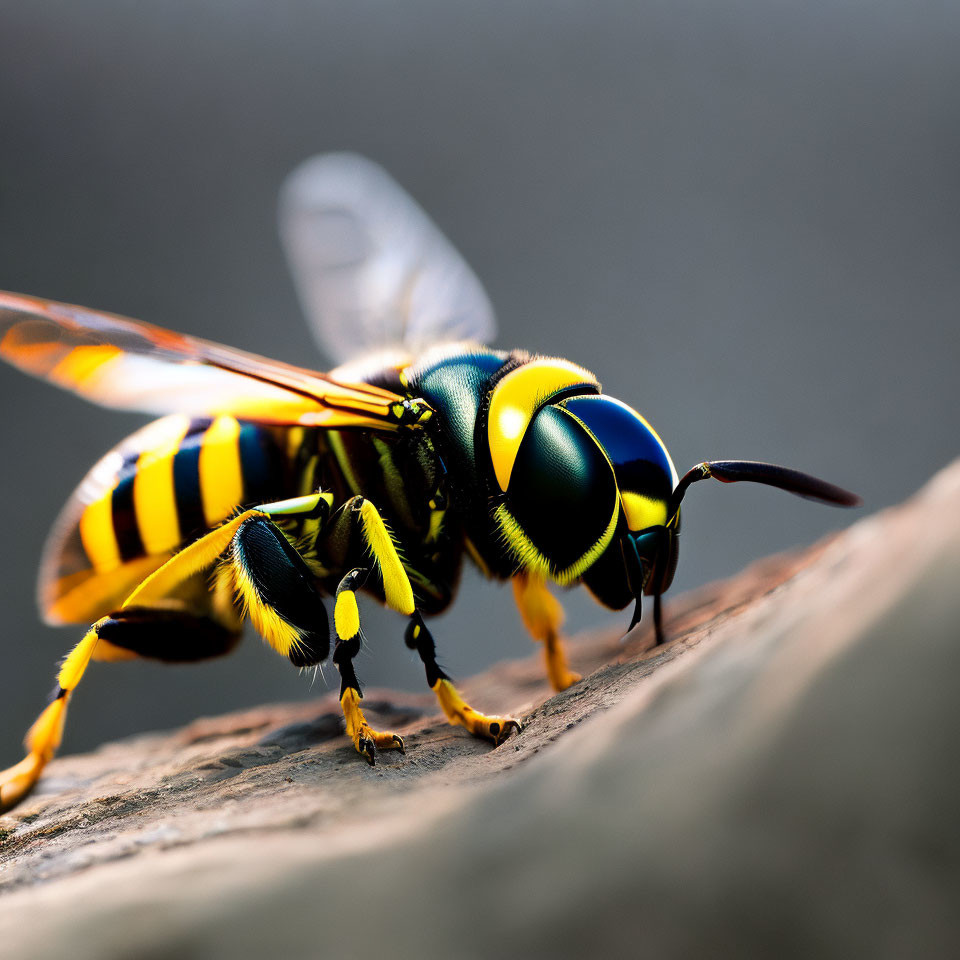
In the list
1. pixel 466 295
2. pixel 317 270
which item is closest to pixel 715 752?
pixel 466 295

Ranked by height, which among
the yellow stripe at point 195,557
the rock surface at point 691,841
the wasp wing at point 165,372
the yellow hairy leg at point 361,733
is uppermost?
the wasp wing at point 165,372

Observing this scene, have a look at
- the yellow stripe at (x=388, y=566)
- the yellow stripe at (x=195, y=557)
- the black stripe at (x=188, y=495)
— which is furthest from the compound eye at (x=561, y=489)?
the black stripe at (x=188, y=495)

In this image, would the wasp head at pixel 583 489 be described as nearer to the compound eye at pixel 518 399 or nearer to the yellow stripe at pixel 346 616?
the compound eye at pixel 518 399

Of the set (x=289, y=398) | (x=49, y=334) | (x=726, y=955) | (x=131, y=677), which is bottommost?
(x=131, y=677)

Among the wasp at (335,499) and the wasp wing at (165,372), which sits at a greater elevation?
the wasp wing at (165,372)

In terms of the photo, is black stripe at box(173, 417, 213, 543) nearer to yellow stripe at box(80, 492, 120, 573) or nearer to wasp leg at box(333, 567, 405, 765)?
yellow stripe at box(80, 492, 120, 573)

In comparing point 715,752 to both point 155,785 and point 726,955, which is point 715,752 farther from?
point 155,785

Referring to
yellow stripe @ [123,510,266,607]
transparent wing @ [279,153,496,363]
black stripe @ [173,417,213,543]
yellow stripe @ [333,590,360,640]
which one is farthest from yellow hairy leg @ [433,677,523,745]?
transparent wing @ [279,153,496,363]
